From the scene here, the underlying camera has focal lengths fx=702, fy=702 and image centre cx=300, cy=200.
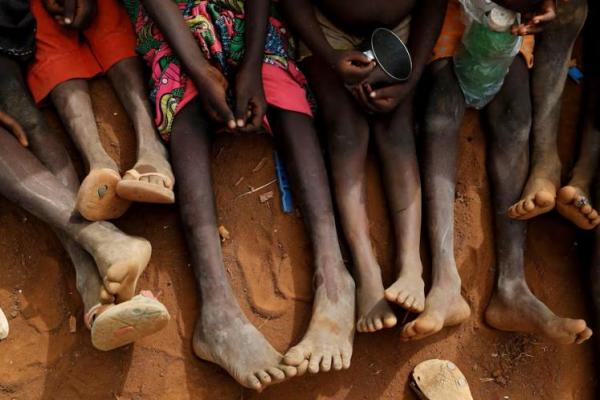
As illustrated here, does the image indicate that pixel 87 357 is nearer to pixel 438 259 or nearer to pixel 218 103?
pixel 218 103

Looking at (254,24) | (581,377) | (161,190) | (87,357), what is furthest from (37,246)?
(581,377)

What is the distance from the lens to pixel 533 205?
227 cm

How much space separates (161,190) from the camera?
211cm

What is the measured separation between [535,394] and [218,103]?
1432mm

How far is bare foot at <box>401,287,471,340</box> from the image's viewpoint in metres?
2.13

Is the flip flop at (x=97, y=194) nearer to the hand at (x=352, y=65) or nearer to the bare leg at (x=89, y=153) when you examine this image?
the bare leg at (x=89, y=153)

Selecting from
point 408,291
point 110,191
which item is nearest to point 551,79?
point 408,291

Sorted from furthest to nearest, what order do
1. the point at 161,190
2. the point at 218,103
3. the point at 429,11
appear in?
1. the point at 429,11
2. the point at 218,103
3. the point at 161,190

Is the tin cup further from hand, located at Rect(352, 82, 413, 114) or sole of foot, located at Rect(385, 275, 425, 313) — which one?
sole of foot, located at Rect(385, 275, 425, 313)

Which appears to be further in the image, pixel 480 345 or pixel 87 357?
pixel 480 345

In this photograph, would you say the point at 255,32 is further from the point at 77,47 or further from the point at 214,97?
the point at 77,47

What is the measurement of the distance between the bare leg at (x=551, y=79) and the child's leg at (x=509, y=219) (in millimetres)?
56

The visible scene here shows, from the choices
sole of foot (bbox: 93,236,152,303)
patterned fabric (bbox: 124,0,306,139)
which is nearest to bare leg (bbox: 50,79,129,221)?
sole of foot (bbox: 93,236,152,303)

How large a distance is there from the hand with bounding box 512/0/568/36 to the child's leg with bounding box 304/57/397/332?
23.1 inches
